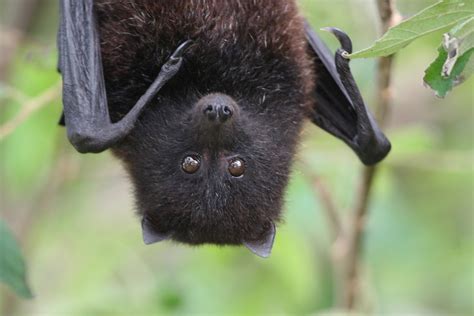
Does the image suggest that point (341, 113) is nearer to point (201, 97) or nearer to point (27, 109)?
point (201, 97)

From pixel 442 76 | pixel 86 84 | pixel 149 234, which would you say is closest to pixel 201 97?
pixel 86 84

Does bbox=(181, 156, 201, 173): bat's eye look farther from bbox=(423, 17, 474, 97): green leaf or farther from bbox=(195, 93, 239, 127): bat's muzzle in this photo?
bbox=(423, 17, 474, 97): green leaf

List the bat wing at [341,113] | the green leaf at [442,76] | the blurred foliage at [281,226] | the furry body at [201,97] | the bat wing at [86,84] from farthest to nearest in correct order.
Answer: the blurred foliage at [281,226], the bat wing at [341,113], the furry body at [201,97], the bat wing at [86,84], the green leaf at [442,76]

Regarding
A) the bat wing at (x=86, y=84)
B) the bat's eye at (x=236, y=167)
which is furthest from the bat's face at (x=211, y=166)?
the bat wing at (x=86, y=84)

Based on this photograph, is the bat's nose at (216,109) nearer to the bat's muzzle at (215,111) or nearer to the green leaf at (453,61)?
the bat's muzzle at (215,111)

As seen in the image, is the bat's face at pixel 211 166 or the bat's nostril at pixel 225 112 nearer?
the bat's nostril at pixel 225 112

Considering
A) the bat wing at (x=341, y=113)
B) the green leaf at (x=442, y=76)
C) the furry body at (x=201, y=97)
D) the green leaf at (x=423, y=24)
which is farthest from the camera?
A: the bat wing at (x=341, y=113)

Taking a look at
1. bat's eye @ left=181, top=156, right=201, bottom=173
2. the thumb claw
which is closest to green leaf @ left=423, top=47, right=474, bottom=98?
the thumb claw
